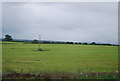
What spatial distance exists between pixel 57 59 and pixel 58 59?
0.03 m

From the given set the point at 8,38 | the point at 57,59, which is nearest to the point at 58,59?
the point at 57,59

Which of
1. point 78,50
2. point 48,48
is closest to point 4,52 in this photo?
point 48,48

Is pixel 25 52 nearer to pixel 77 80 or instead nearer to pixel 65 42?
pixel 65 42

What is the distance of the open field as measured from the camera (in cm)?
384

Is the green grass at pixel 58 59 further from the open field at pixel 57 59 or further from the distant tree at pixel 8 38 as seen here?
the distant tree at pixel 8 38

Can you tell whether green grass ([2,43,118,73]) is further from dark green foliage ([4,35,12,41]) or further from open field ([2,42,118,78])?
dark green foliage ([4,35,12,41])

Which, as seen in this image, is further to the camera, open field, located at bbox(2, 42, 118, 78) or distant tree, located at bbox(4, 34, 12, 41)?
distant tree, located at bbox(4, 34, 12, 41)

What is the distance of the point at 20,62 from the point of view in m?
4.05

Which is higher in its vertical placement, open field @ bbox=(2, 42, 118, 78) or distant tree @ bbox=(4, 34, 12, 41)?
distant tree @ bbox=(4, 34, 12, 41)

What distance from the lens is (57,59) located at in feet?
14.1

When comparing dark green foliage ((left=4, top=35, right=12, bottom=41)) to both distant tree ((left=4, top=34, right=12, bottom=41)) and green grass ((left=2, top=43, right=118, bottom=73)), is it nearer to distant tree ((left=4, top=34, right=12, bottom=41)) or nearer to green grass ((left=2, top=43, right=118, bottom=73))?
distant tree ((left=4, top=34, right=12, bottom=41))

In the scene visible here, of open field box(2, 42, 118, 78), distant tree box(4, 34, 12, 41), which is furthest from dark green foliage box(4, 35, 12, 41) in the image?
open field box(2, 42, 118, 78)

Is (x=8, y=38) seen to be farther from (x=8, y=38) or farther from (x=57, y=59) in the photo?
(x=57, y=59)

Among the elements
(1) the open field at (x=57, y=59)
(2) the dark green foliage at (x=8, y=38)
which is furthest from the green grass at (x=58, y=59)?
(2) the dark green foliage at (x=8, y=38)
